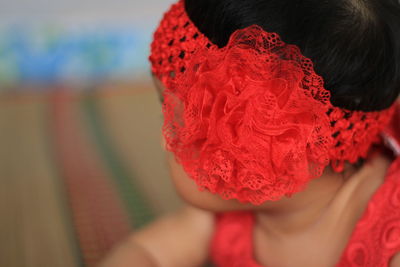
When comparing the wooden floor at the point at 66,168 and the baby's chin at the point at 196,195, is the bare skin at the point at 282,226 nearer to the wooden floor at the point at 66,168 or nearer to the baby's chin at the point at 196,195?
the baby's chin at the point at 196,195

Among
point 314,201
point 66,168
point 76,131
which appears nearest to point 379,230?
point 314,201

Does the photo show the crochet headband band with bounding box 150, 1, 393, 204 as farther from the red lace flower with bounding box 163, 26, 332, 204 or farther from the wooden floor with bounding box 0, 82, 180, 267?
the wooden floor with bounding box 0, 82, 180, 267

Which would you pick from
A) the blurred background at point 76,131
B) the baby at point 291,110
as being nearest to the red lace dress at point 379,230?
the baby at point 291,110

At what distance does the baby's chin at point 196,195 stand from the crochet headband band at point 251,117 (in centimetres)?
8

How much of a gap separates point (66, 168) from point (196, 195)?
622 millimetres

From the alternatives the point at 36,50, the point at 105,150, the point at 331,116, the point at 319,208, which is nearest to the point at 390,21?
the point at 331,116

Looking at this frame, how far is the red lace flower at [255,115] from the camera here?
1.83 feet

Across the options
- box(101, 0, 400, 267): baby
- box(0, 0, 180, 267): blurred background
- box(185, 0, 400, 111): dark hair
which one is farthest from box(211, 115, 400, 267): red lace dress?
box(0, 0, 180, 267): blurred background

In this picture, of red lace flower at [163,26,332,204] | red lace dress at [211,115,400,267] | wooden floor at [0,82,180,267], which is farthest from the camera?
wooden floor at [0,82,180,267]

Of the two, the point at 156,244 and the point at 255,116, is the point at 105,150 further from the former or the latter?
the point at 255,116

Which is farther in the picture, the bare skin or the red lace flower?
the bare skin

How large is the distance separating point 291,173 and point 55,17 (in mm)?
1521

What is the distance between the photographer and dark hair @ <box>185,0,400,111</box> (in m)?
0.60

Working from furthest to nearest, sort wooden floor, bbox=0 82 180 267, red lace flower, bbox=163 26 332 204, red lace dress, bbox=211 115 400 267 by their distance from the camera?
wooden floor, bbox=0 82 180 267
red lace dress, bbox=211 115 400 267
red lace flower, bbox=163 26 332 204
